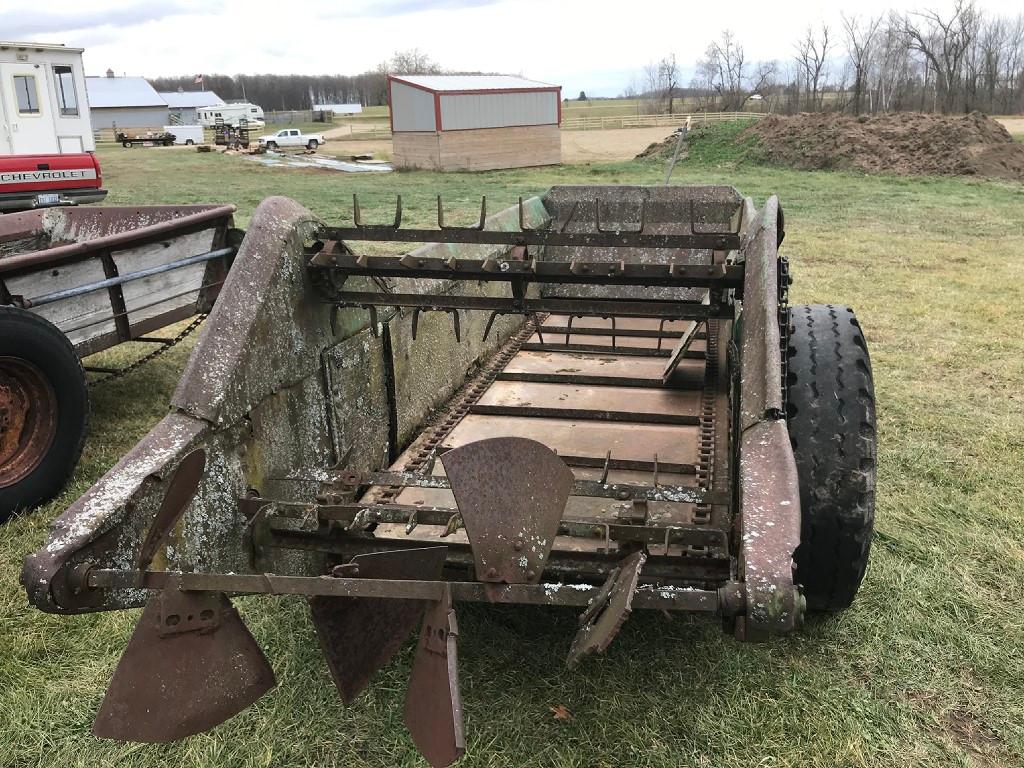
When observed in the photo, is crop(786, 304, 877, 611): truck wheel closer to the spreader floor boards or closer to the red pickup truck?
the spreader floor boards

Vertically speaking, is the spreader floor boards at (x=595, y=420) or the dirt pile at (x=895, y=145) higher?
the dirt pile at (x=895, y=145)

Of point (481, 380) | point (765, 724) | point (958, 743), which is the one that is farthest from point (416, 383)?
point (958, 743)

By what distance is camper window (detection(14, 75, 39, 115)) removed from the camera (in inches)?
504

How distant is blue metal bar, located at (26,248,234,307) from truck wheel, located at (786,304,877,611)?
375 centimetres

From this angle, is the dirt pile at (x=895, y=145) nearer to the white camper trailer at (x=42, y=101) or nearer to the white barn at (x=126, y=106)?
the white camper trailer at (x=42, y=101)

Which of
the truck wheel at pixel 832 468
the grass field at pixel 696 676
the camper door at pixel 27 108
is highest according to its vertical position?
the camper door at pixel 27 108

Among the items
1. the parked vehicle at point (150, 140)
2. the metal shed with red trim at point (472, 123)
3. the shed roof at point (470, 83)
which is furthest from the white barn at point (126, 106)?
the metal shed with red trim at point (472, 123)

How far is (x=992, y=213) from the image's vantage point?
14578mm

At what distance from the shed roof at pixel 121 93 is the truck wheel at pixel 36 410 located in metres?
69.4

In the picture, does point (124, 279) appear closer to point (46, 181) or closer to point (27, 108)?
point (46, 181)

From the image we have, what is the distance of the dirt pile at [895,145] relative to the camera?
67.3ft

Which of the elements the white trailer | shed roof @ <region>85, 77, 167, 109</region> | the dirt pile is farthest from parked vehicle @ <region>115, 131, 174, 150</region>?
the dirt pile

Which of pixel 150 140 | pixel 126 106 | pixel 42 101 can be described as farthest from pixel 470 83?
pixel 126 106

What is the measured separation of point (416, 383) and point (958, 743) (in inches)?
104
